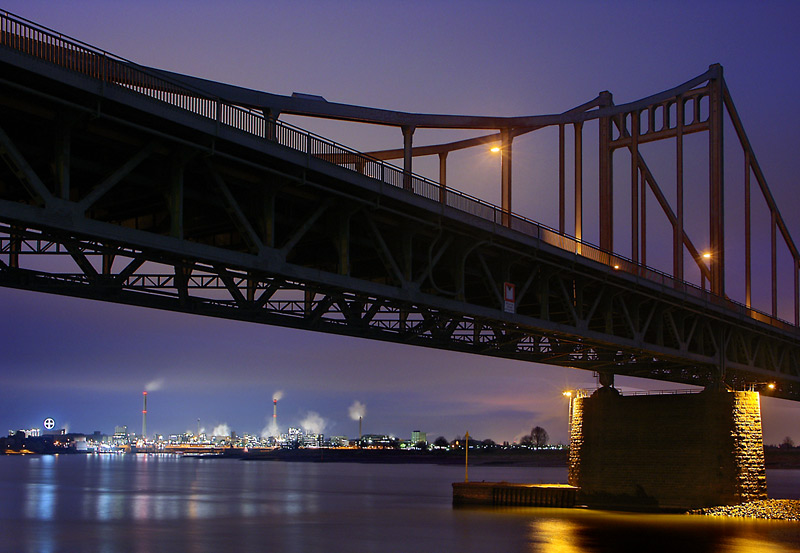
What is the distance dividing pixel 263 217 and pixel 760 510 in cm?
3657

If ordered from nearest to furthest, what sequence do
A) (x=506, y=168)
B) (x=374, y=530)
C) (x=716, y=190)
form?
(x=506, y=168) < (x=374, y=530) < (x=716, y=190)

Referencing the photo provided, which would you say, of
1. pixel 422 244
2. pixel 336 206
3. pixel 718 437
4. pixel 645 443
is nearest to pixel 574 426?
pixel 645 443

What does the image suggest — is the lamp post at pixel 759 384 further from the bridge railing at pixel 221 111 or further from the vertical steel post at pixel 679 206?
the bridge railing at pixel 221 111

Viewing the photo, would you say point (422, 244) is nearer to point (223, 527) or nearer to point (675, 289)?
point (675, 289)

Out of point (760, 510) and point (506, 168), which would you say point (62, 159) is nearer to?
point (506, 168)

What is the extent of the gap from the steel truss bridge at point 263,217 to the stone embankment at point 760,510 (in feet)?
25.6

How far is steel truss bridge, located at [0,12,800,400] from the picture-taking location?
20.4 meters

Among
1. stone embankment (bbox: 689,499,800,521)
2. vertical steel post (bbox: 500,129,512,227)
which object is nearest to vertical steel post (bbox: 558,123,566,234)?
vertical steel post (bbox: 500,129,512,227)

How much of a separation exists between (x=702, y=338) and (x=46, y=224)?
1683 inches

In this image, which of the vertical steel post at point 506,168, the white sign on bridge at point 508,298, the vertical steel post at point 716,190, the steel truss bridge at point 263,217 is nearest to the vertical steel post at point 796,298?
the vertical steel post at point 716,190

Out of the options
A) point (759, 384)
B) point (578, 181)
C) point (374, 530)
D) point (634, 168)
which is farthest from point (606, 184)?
point (759, 384)

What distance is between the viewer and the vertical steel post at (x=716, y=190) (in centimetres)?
6000

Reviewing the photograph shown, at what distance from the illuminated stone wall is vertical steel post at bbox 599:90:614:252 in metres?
9.08

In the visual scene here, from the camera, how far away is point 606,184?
184 ft
